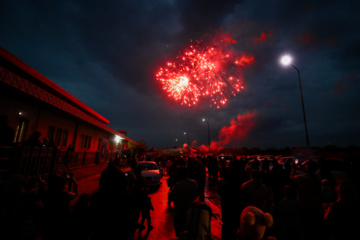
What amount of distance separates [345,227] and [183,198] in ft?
8.61

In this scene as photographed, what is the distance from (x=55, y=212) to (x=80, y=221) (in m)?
0.45

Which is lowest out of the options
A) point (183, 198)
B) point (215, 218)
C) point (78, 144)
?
point (215, 218)

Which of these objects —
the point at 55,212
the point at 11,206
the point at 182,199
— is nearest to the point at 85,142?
the point at 11,206

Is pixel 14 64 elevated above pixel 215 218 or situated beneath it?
elevated above

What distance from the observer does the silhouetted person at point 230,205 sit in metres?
3.78

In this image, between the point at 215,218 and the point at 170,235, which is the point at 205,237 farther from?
the point at 215,218

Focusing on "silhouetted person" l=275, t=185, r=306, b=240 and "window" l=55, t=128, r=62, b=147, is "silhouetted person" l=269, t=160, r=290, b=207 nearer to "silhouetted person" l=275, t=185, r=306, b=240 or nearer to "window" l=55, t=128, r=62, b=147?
"silhouetted person" l=275, t=185, r=306, b=240

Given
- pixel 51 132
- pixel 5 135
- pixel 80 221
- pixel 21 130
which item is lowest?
pixel 80 221

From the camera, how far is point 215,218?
6430 mm

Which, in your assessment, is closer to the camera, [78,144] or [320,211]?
[320,211]

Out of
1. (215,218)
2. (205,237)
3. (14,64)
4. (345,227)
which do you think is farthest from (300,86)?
(14,64)

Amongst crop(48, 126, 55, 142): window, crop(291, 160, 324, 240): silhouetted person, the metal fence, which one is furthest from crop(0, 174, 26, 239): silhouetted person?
crop(48, 126, 55, 142): window

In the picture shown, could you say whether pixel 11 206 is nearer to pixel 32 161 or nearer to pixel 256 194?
pixel 32 161

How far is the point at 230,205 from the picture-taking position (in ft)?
12.6
